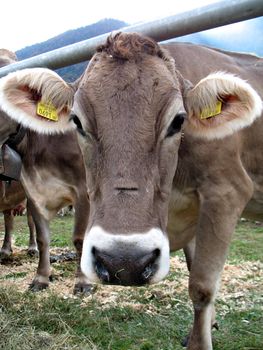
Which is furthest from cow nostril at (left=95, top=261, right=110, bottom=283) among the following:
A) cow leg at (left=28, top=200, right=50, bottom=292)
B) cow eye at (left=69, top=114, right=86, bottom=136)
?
cow leg at (left=28, top=200, right=50, bottom=292)

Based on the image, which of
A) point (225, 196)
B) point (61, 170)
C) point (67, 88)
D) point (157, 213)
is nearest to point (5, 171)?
point (61, 170)

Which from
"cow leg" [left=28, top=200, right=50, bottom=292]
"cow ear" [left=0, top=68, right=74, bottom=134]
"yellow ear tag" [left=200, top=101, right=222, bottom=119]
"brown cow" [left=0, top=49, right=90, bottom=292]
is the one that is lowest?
"cow leg" [left=28, top=200, right=50, bottom=292]

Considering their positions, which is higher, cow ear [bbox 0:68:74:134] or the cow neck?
cow ear [bbox 0:68:74:134]

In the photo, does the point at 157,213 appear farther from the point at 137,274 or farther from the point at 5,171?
the point at 5,171

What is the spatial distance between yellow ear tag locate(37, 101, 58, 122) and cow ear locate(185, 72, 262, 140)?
0.85 m

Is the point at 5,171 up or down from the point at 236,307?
up

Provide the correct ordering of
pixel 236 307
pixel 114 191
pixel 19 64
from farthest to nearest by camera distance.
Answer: pixel 236 307
pixel 19 64
pixel 114 191

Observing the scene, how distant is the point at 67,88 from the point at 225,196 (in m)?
1.22

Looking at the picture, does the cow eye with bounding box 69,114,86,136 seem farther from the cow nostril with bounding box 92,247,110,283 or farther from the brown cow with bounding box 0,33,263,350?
the cow nostril with bounding box 92,247,110,283

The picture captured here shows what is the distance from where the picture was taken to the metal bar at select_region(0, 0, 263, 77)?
2672 millimetres

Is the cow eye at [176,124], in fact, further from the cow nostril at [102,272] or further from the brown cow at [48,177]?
the brown cow at [48,177]

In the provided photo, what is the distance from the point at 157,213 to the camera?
2715mm

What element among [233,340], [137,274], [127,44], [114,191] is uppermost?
[127,44]

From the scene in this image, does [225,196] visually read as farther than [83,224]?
No
